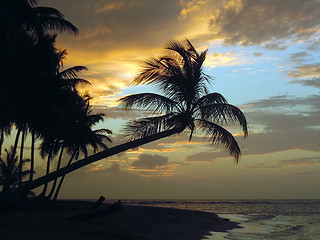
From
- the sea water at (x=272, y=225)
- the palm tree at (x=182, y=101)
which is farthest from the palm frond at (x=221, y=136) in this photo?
the sea water at (x=272, y=225)

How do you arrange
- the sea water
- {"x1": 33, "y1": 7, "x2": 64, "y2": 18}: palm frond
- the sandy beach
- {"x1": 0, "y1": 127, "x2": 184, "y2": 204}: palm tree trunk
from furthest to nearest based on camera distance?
the sea water → {"x1": 33, "y1": 7, "x2": 64, "y2": 18}: palm frond → the sandy beach → {"x1": 0, "y1": 127, "x2": 184, "y2": 204}: palm tree trunk

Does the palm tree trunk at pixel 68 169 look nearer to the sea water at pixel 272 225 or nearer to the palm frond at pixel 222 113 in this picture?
the palm frond at pixel 222 113

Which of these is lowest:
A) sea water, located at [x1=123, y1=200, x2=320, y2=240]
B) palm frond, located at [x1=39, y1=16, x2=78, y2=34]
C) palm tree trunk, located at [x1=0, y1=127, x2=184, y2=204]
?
sea water, located at [x1=123, y1=200, x2=320, y2=240]

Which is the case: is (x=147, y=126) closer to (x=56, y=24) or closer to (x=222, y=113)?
(x=222, y=113)

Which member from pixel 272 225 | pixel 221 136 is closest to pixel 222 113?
pixel 221 136

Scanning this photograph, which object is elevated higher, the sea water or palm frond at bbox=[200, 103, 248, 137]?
palm frond at bbox=[200, 103, 248, 137]

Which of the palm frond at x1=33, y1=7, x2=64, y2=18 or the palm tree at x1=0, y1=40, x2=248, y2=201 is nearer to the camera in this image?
the palm tree at x1=0, y1=40, x2=248, y2=201

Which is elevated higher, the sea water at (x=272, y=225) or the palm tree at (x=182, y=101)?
the palm tree at (x=182, y=101)

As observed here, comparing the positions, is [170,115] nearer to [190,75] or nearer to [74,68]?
[190,75]

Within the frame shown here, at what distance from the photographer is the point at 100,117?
29.9 m

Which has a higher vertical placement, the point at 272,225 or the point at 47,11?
the point at 47,11

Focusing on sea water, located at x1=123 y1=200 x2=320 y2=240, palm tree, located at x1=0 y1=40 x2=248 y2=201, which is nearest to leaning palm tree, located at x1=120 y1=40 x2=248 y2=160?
palm tree, located at x1=0 y1=40 x2=248 y2=201

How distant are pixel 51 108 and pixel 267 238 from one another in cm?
1384

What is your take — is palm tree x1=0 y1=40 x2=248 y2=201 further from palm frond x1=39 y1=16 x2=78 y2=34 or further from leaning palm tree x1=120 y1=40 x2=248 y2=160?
palm frond x1=39 y1=16 x2=78 y2=34
